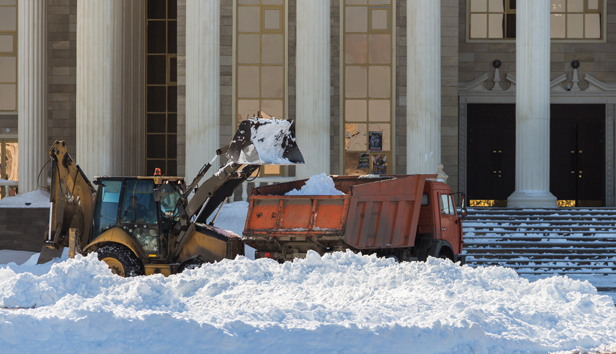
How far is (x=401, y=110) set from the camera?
27234 millimetres

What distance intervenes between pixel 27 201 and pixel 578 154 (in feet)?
66.7

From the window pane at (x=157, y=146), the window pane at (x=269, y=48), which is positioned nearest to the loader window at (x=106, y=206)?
the window pane at (x=269, y=48)

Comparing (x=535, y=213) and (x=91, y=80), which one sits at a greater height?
(x=91, y=80)

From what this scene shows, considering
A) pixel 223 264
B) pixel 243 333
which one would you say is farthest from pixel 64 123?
pixel 243 333

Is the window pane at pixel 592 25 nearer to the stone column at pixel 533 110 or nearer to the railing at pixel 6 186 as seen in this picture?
the stone column at pixel 533 110

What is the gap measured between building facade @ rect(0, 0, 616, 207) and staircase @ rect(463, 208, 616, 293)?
1303 millimetres

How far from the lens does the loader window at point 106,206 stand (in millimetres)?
14539

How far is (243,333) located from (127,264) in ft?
19.2

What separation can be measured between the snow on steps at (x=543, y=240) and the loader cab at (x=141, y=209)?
869 centimetres

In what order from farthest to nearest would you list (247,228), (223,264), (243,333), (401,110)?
(401,110)
(247,228)
(223,264)
(243,333)

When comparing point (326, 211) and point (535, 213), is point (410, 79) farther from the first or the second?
point (326, 211)

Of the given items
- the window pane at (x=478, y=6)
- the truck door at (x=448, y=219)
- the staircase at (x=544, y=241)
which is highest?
the window pane at (x=478, y=6)

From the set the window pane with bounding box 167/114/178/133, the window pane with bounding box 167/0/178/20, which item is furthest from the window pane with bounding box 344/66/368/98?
the window pane with bounding box 167/0/178/20

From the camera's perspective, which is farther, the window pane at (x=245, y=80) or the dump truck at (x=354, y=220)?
the window pane at (x=245, y=80)
